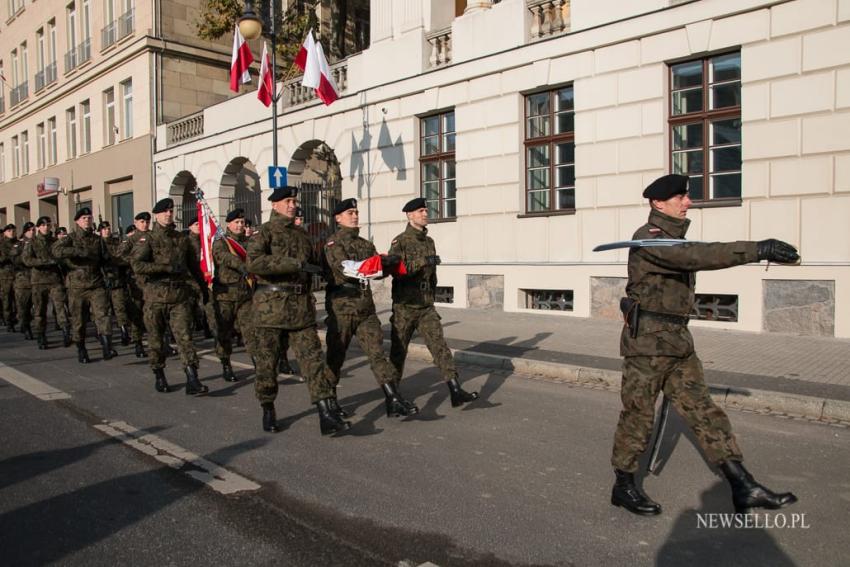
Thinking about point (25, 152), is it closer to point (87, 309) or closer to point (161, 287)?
point (87, 309)

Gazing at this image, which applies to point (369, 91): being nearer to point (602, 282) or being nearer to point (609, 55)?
point (609, 55)

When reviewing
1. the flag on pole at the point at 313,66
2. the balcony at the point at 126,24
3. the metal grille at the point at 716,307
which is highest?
the balcony at the point at 126,24

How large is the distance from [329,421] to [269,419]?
60cm

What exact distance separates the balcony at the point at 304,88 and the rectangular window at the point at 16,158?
25262 mm

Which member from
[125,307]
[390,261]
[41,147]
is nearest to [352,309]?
[390,261]

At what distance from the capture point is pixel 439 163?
15391 millimetres

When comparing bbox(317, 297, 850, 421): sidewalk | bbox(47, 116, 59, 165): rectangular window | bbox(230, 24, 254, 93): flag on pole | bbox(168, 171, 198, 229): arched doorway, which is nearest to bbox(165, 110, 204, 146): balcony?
bbox(168, 171, 198, 229): arched doorway

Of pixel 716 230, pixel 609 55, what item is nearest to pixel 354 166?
pixel 609 55

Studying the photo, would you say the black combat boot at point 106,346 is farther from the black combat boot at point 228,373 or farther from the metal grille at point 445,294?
the metal grille at point 445,294

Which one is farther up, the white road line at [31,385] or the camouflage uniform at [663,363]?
the camouflage uniform at [663,363]

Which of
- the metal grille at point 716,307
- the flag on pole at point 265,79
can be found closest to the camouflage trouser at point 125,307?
the flag on pole at point 265,79

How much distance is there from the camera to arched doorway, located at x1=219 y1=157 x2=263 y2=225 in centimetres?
2070

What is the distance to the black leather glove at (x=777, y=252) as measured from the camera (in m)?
3.42

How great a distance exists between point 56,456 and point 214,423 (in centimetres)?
131
